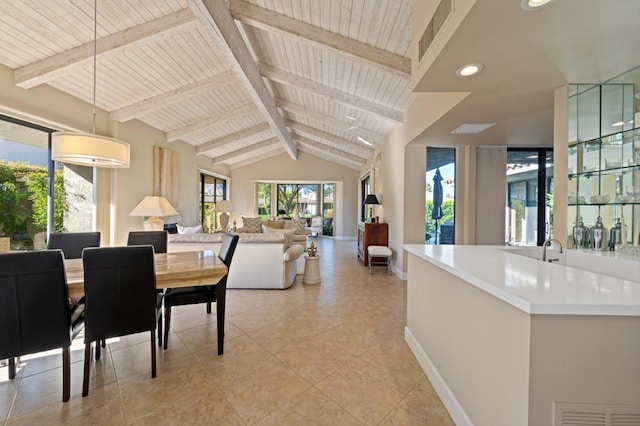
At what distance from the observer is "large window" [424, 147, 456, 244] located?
15.4 feet

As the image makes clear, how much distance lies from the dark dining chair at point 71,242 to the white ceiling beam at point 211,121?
3830mm

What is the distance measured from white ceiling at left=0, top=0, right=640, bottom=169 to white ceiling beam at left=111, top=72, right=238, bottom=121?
17 mm

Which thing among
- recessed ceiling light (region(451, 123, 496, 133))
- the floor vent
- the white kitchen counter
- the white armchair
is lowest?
the floor vent

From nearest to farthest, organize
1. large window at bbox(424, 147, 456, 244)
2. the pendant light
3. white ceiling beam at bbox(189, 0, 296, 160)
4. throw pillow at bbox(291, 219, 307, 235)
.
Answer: the pendant light < white ceiling beam at bbox(189, 0, 296, 160) < large window at bbox(424, 147, 456, 244) < throw pillow at bbox(291, 219, 307, 235)

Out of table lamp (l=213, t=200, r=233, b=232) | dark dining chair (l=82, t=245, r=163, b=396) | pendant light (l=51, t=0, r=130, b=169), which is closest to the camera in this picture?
dark dining chair (l=82, t=245, r=163, b=396)

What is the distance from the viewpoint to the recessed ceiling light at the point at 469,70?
1.78 metres

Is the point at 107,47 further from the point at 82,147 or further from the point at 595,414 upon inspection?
the point at 595,414

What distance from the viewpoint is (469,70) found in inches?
72.4

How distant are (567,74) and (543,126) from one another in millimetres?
1616

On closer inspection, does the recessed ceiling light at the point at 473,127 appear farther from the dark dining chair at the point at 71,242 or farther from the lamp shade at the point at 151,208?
the lamp shade at the point at 151,208

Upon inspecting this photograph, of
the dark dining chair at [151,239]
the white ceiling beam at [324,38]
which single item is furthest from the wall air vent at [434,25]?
the dark dining chair at [151,239]

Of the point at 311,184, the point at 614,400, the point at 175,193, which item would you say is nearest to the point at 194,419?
the point at 614,400

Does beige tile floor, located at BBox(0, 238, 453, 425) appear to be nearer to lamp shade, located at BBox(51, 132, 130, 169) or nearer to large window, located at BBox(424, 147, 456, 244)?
lamp shade, located at BBox(51, 132, 130, 169)

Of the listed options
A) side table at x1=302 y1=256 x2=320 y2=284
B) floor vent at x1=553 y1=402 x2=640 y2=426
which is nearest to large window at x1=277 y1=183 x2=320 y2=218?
side table at x1=302 y1=256 x2=320 y2=284
